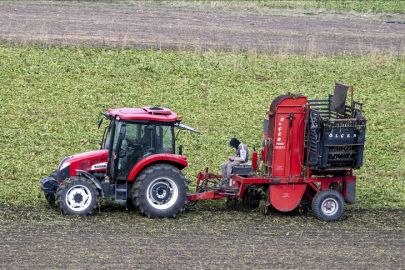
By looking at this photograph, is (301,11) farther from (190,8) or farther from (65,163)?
(65,163)

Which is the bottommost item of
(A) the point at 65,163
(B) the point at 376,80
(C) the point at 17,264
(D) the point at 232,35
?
(C) the point at 17,264

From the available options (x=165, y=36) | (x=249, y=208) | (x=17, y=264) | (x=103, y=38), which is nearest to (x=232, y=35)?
(x=165, y=36)

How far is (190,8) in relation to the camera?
3359 cm

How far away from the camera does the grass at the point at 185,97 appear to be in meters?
16.6

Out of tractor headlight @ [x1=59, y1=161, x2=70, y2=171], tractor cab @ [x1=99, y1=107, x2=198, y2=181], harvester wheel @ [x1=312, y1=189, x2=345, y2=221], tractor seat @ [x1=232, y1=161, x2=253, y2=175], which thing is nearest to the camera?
tractor cab @ [x1=99, y1=107, x2=198, y2=181]

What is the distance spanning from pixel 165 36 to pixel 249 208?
14317 millimetres

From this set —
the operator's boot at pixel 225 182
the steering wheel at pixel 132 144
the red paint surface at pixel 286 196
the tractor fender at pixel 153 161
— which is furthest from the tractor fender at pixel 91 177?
the red paint surface at pixel 286 196

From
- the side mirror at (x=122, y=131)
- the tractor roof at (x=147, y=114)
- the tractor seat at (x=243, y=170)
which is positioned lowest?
the tractor seat at (x=243, y=170)

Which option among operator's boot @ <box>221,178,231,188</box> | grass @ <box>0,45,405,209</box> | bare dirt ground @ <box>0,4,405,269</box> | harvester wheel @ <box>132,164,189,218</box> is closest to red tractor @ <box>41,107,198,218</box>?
harvester wheel @ <box>132,164,189,218</box>

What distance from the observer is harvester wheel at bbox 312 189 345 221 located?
13.1 metres

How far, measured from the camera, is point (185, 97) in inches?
840

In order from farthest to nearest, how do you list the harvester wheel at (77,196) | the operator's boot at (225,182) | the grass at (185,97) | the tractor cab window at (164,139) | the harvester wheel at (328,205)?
1. the grass at (185,97)
2. the operator's boot at (225,182)
3. the harvester wheel at (328,205)
4. the tractor cab window at (164,139)
5. the harvester wheel at (77,196)

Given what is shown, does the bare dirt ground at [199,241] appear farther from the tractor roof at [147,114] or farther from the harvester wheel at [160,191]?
the tractor roof at [147,114]

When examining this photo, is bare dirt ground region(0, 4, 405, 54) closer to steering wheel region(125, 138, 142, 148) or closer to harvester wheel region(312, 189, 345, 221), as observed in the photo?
steering wheel region(125, 138, 142, 148)
